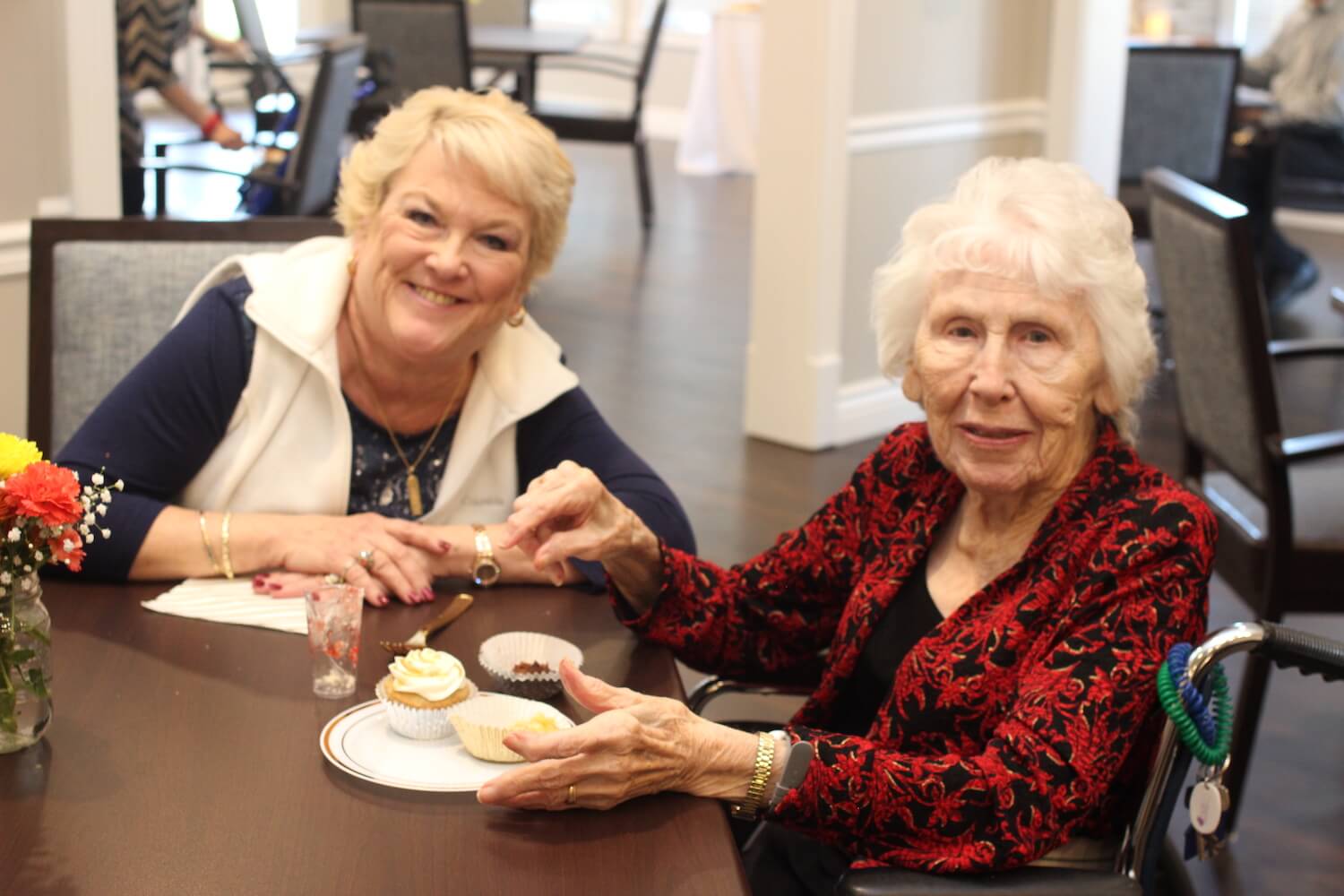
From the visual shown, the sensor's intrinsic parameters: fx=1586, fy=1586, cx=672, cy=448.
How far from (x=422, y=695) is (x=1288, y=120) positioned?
22.2 feet

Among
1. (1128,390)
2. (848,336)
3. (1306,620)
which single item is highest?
(1128,390)

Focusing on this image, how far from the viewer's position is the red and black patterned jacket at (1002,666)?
145cm

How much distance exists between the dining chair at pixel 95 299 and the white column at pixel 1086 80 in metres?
3.56

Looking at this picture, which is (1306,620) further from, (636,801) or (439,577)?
(636,801)

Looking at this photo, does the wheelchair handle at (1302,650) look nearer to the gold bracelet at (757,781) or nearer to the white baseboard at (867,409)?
the gold bracelet at (757,781)

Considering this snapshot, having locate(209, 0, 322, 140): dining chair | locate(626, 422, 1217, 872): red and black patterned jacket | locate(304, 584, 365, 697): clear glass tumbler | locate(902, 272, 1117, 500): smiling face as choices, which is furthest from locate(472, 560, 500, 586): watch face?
locate(209, 0, 322, 140): dining chair

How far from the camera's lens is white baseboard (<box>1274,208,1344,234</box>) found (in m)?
8.84

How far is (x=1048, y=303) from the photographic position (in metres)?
1.61

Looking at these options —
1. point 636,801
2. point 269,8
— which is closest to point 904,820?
point 636,801

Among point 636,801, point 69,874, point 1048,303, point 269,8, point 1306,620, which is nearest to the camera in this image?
point 69,874

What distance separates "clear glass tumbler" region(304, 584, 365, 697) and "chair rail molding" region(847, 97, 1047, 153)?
3.40 metres

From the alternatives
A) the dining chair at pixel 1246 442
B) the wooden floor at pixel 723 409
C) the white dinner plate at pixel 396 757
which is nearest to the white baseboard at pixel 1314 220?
the wooden floor at pixel 723 409

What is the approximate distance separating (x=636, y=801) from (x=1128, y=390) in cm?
67

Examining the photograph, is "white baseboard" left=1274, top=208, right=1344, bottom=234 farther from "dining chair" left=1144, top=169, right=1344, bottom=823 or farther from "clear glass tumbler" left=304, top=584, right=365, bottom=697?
"clear glass tumbler" left=304, top=584, right=365, bottom=697
